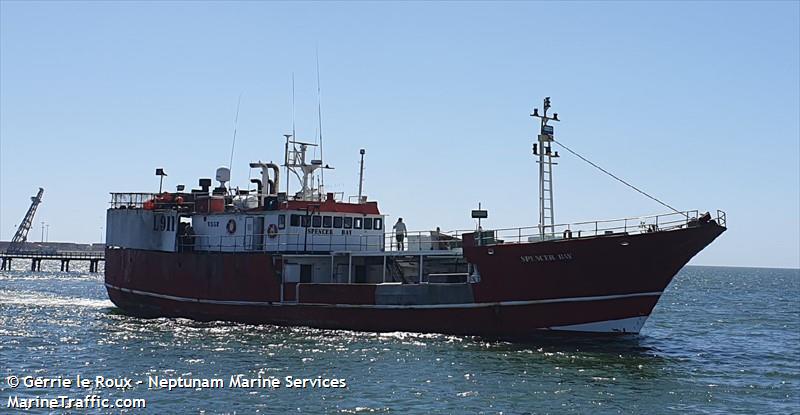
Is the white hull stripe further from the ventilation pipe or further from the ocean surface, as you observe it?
the ventilation pipe

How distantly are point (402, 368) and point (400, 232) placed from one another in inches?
461

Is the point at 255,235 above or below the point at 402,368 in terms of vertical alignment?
above

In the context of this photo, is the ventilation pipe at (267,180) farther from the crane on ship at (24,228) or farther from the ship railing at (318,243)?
the crane on ship at (24,228)

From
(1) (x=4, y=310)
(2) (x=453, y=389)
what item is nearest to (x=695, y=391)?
(2) (x=453, y=389)

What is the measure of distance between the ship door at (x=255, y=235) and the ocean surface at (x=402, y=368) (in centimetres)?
382

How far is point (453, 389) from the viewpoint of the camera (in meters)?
22.4

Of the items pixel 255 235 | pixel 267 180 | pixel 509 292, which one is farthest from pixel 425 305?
pixel 267 180

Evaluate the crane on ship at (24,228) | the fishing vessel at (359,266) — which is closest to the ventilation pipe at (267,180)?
the fishing vessel at (359,266)

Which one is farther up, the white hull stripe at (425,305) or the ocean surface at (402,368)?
the white hull stripe at (425,305)

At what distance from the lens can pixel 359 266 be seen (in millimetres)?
35875

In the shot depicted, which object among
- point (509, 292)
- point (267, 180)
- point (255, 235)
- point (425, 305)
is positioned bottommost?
point (425, 305)

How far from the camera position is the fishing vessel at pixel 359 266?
95.7 feet

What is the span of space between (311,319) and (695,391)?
16256mm

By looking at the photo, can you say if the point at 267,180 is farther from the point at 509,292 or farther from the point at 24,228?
the point at 24,228
